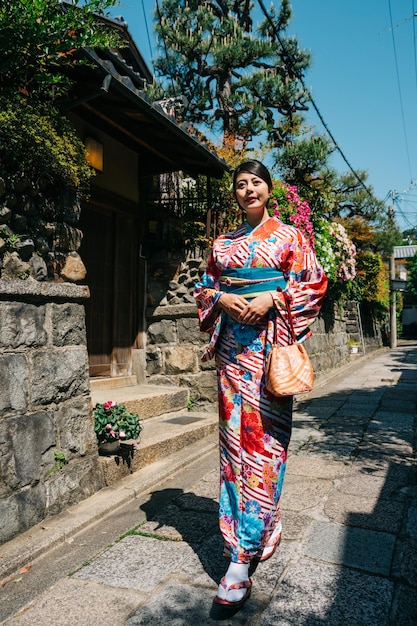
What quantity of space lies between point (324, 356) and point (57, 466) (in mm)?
9562

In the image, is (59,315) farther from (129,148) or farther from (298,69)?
(298,69)

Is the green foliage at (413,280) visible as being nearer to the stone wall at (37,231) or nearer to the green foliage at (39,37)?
the stone wall at (37,231)

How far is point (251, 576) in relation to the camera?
250cm

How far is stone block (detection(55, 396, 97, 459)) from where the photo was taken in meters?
3.50

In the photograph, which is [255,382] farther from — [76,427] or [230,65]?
[230,65]

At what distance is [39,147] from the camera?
3195 mm

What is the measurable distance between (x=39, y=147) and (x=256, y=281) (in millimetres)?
1826

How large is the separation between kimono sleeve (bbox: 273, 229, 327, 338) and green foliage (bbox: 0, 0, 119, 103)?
2.12m

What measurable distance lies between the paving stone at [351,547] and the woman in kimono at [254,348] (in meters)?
0.30

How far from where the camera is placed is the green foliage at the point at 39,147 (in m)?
3.05

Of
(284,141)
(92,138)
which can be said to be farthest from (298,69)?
(92,138)

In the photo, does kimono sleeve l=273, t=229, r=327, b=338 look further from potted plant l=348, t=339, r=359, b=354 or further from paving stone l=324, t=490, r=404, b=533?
potted plant l=348, t=339, r=359, b=354

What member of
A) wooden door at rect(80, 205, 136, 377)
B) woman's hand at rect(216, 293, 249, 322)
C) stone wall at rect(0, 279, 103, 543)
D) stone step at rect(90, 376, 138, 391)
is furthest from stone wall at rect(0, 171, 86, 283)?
stone step at rect(90, 376, 138, 391)

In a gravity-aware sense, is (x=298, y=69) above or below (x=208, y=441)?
above
